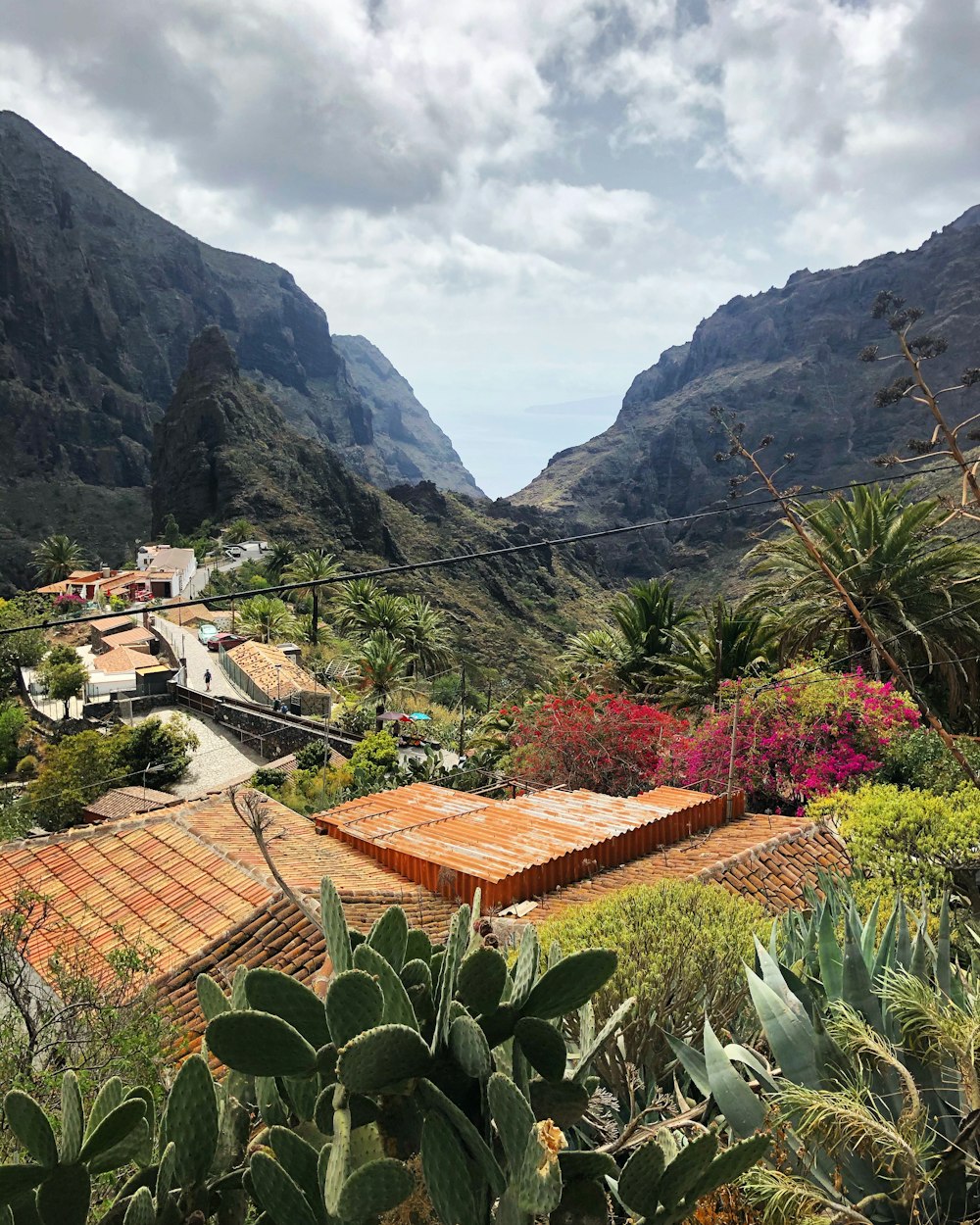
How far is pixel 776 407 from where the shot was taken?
136 meters

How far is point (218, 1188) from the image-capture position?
230 cm

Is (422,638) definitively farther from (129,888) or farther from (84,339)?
(84,339)

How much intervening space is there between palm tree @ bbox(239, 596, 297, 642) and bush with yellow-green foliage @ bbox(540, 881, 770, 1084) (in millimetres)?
44351

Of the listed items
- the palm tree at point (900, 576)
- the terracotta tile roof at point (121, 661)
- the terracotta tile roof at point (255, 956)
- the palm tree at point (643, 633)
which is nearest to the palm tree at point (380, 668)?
the terracotta tile roof at point (121, 661)

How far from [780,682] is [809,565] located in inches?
123

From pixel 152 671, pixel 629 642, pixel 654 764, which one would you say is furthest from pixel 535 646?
pixel 654 764

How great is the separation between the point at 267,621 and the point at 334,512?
37.0 metres

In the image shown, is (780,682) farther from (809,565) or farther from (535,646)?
(535,646)

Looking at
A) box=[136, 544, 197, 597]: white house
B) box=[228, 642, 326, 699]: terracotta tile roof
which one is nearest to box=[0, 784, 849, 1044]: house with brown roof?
box=[228, 642, 326, 699]: terracotta tile roof

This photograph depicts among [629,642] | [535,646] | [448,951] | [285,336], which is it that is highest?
[285,336]

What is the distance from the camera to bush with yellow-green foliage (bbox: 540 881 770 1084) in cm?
409

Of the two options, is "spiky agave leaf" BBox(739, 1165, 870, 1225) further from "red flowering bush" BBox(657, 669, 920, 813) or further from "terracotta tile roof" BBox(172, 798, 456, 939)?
"red flowering bush" BBox(657, 669, 920, 813)

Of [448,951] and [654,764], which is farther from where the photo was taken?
[654,764]

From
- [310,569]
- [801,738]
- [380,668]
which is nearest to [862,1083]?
[801,738]
